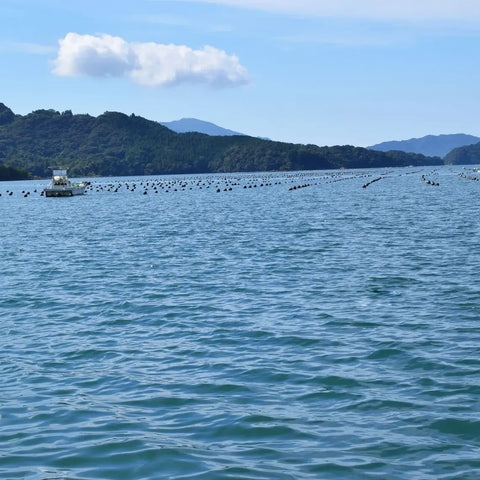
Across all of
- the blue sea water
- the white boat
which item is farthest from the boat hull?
the blue sea water

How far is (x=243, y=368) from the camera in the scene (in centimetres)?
1638

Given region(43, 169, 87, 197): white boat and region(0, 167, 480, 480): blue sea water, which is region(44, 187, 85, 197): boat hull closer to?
region(43, 169, 87, 197): white boat

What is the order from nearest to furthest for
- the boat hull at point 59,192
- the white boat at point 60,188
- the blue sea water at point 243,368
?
the blue sea water at point 243,368 < the boat hull at point 59,192 < the white boat at point 60,188

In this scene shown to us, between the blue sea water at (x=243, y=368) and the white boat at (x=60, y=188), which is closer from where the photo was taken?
the blue sea water at (x=243, y=368)

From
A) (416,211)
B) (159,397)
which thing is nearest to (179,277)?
(159,397)

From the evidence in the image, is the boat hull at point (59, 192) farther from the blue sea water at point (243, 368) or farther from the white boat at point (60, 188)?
the blue sea water at point (243, 368)

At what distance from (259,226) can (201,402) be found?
43.0m

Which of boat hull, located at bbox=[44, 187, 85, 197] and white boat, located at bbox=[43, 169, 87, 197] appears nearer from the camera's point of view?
boat hull, located at bbox=[44, 187, 85, 197]

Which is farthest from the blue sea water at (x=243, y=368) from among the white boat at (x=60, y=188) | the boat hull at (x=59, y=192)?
the white boat at (x=60, y=188)

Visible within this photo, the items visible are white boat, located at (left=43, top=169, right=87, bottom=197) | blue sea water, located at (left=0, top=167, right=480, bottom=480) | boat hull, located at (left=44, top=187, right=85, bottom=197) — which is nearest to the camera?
blue sea water, located at (left=0, top=167, right=480, bottom=480)

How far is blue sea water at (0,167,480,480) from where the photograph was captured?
11414mm

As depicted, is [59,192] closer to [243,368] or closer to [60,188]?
[60,188]

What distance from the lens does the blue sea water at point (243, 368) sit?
37.4ft

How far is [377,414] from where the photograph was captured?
43.0 ft
